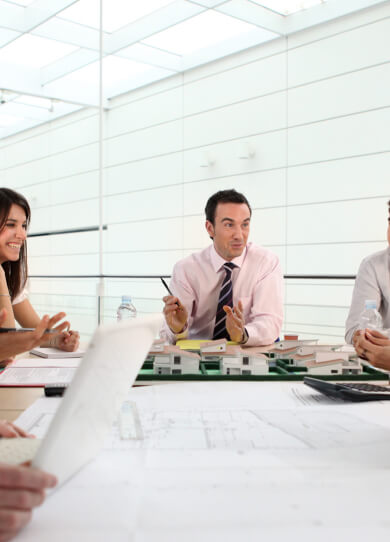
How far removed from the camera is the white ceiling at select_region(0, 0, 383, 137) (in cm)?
509

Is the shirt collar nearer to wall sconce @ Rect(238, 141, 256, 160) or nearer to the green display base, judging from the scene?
the green display base

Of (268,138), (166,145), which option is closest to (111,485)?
(268,138)

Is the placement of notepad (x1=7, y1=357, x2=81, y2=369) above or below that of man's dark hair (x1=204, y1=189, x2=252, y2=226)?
below

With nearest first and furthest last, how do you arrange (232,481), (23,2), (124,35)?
(232,481) < (23,2) < (124,35)

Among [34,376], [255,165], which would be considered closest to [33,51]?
[255,165]

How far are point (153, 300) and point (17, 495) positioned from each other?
3.08 metres

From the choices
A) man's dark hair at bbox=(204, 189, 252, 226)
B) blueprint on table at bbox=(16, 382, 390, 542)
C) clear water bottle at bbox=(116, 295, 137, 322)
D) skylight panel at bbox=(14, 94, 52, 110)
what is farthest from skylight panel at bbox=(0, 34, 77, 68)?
blueprint on table at bbox=(16, 382, 390, 542)

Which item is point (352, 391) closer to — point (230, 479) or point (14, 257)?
point (230, 479)

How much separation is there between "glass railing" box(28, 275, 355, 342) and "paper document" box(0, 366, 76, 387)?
1.07 metres

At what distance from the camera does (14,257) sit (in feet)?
7.27

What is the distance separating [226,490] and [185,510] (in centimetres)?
7

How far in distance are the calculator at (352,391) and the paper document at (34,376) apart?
1.95 feet

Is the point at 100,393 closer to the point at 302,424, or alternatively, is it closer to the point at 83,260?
the point at 302,424

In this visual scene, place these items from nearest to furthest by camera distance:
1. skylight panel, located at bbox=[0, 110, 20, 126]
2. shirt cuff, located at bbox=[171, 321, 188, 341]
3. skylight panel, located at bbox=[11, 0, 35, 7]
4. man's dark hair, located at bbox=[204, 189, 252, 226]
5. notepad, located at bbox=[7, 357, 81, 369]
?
notepad, located at bbox=[7, 357, 81, 369] → shirt cuff, located at bbox=[171, 321, 188, 341] → man's dark hair, located at bbox=[204, 189, 252, 226] → skylight panel, located at bbox=[11, 0, 35, 7] → skylight panel, located at bbox=[0, 110, 20, 126]
